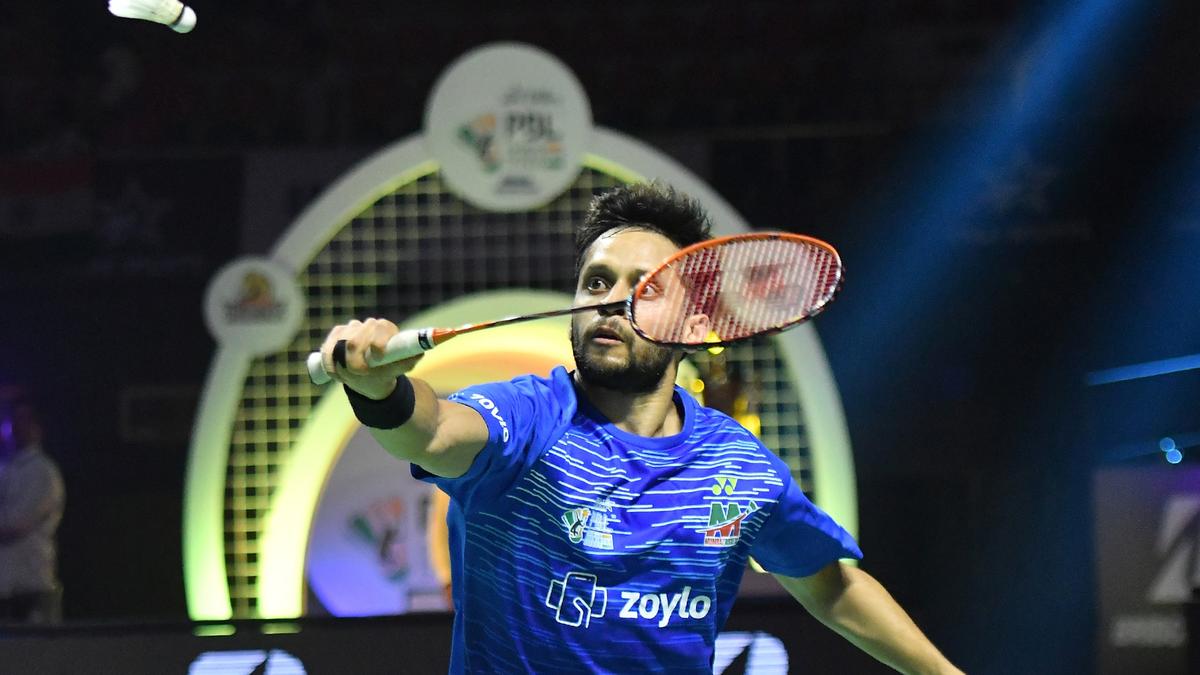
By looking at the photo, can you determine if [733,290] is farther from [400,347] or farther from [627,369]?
[400,347]

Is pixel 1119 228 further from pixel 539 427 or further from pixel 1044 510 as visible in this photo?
pixel 539 427

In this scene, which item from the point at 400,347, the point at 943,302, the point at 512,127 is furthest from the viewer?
the point at 943,302

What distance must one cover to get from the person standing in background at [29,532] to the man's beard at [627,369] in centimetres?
374

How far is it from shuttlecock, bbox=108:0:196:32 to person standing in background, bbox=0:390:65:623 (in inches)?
124

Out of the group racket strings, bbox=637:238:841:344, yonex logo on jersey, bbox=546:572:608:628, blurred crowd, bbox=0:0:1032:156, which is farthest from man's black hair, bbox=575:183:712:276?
blurred crowd, bbox=0:0:1032:156

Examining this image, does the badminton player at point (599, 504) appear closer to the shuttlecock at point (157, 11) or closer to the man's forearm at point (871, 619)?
the man's forearm at point (871, 619)

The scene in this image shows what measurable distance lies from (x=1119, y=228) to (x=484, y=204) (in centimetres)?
255

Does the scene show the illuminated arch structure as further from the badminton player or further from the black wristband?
the black wristband

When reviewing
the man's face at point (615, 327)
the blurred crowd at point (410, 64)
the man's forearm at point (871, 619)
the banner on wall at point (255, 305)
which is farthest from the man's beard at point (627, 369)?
the blurred crowd at point (410, 64)

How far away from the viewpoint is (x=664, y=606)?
226 cm

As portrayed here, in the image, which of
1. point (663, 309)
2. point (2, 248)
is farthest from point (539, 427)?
point (2, 248)

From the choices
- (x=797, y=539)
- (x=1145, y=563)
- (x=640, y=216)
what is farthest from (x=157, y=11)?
(x=1145, y=563)

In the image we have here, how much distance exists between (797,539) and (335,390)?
7.97ft

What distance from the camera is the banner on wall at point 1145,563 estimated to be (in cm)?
483
